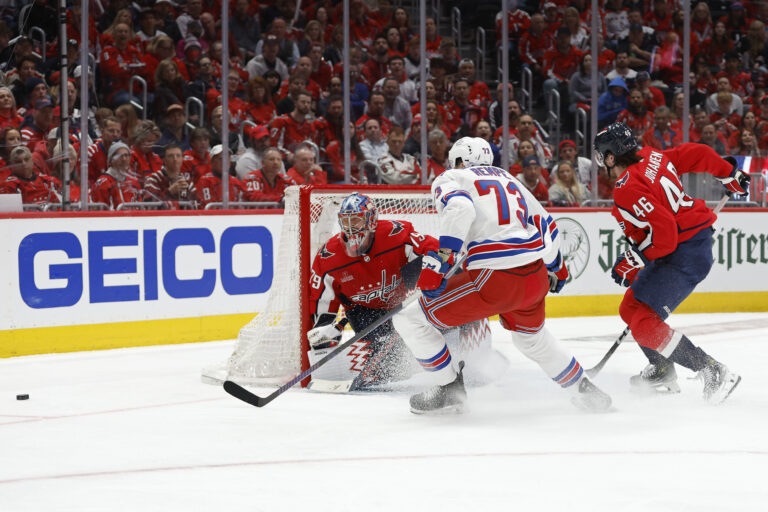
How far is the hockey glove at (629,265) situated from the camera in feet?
13.2

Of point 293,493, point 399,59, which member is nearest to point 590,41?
point 399,59

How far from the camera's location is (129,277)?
575 centimetres

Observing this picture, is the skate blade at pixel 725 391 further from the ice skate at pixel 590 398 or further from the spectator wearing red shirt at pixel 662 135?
the spectator wearing red shirt at pixel 662 135

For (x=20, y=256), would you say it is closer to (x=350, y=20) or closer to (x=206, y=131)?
(x=206, y=131)

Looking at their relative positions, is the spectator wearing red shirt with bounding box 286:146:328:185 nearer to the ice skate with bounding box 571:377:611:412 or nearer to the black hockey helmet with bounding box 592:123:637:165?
the black hockey helmet with bounding box 592:123:637:165

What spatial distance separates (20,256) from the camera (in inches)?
212

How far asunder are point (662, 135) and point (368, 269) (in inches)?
173

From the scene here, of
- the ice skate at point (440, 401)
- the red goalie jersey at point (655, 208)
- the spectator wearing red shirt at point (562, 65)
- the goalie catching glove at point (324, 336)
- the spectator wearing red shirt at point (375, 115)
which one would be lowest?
the ice skate at point (440, 401)

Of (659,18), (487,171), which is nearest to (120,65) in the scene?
(487,171)

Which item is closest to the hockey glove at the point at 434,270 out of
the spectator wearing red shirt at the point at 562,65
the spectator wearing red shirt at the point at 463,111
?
the spectator wearing red shirt at the point at 463,111

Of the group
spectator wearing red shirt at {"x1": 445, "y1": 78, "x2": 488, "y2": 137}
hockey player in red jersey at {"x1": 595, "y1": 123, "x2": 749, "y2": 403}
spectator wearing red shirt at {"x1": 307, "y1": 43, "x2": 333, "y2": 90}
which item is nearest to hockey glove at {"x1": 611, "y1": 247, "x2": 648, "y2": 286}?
hockey player in red jersey at {"x1": 595, "y1": 123, "x2": 749, "y2": 403}

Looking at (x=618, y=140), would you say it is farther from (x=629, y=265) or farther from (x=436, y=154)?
(x=436, y=154)

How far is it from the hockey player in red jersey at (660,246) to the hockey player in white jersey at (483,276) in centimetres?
39

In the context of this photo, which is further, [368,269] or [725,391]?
[368,269]
